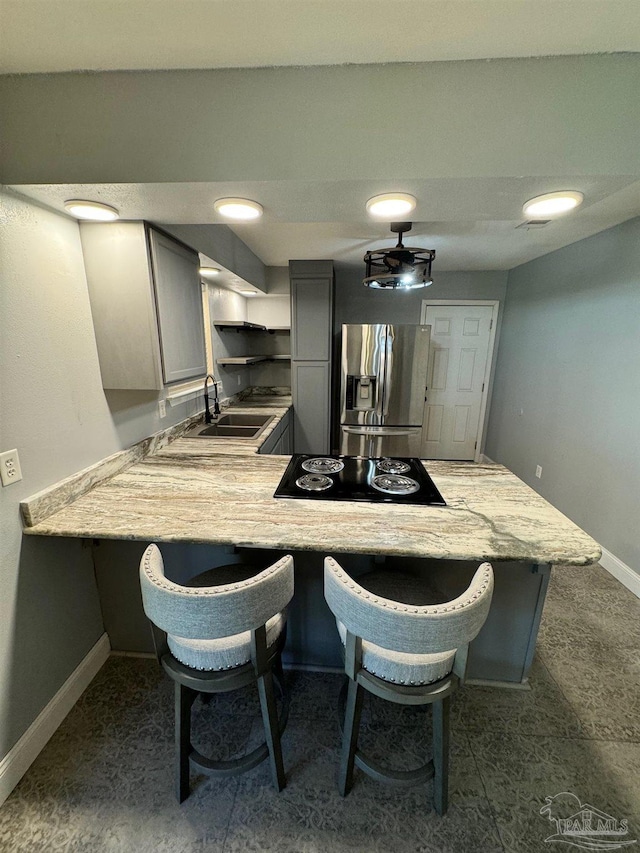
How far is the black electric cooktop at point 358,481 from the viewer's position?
Answer: 1456 mm

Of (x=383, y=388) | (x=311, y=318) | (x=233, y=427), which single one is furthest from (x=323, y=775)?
(x=311, y=318)

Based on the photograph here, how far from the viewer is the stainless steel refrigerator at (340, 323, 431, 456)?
11.3 feet

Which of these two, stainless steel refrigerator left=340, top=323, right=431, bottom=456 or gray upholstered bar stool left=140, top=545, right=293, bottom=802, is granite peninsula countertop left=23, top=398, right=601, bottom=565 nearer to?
gray upholstered bar stool left=140, top=545, right=293, bottom=802

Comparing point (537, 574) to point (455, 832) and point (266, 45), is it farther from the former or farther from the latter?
point (266, 45)

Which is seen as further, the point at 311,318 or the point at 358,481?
the point at 311,318

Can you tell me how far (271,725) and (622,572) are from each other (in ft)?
8.33

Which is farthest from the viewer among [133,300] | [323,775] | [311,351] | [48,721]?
[311,351]

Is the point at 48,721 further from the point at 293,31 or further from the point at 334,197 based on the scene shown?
the point at 293,31

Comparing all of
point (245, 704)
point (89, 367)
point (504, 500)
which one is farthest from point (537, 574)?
point (89, 367)

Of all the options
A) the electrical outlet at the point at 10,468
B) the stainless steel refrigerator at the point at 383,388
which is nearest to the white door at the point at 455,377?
the stainless steel refrigerator at the point at 383,388

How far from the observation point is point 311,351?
3.72 meters

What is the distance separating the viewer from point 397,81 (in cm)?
107

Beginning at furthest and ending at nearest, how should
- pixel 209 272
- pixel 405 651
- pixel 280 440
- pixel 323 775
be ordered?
pixel 280 440
pixel 209 272
pixel 323 775
pixel 405 651

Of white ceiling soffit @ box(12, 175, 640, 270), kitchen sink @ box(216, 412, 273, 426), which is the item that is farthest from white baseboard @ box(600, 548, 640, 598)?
kitchen sink @ box(216, 412, 273, 426)
